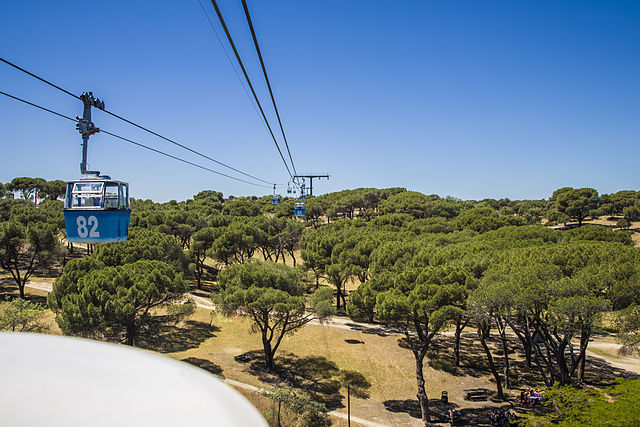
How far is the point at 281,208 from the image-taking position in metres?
68.5

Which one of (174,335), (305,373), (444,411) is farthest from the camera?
(174,335)

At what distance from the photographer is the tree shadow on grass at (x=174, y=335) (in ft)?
76.4

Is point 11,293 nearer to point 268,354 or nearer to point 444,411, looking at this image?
point 268,354

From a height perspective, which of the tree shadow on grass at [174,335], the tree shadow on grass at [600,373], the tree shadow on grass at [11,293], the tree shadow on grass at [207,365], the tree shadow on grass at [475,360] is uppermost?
the tree shadow on grass at [11,293]

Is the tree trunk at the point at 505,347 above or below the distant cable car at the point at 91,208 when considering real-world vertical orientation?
below

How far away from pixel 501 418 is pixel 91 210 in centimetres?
1945

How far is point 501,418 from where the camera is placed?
16281mm

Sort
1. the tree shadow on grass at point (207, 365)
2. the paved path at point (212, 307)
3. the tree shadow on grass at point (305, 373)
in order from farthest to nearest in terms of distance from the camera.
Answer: the tree shadow on grass at point (207, 365) → the tree shadow on grass at point (305, 373) → the paved path at point (212, 307)

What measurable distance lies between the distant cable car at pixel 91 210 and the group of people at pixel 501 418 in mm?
18362

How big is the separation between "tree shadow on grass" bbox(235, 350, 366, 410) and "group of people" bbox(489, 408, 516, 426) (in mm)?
6548

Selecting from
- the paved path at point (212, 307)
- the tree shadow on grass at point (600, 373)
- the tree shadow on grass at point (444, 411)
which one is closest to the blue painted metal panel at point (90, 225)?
the paved path at point (212, 307)

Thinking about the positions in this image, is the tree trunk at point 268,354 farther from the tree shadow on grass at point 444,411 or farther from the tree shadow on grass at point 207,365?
the tree shadow on grass at point 444,411

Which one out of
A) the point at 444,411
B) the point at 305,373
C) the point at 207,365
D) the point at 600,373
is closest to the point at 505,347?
the point at 444,411

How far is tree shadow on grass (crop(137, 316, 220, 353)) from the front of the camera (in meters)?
23.3
